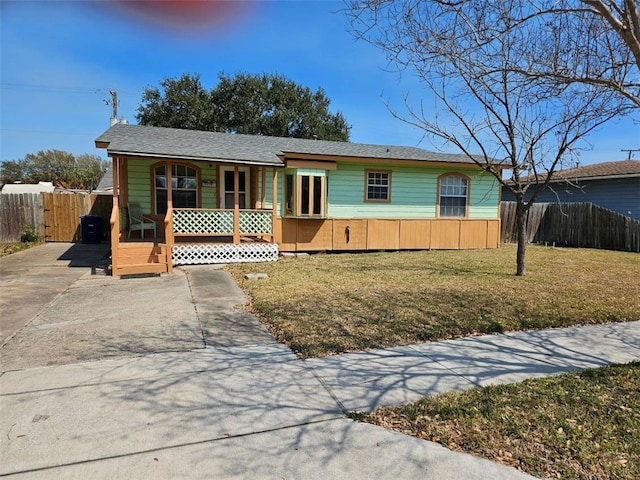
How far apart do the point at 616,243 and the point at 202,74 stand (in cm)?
2719

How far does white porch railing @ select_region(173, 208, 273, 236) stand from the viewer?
411 inches

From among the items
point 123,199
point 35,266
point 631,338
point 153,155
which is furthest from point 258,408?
point 123,199

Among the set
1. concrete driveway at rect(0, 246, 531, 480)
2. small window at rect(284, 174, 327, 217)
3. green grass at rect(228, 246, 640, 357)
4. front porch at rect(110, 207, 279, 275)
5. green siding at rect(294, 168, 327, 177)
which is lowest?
concrete driveway at rect(0, 246, 531, 480)

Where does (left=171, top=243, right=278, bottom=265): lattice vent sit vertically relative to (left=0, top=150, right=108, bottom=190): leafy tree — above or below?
below

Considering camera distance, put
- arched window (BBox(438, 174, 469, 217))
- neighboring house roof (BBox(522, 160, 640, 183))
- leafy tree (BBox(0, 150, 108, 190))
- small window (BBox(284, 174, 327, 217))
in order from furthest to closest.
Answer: leafy tree (BBox(0, 150, 108, 190)), neighboring house roof (BBox(522, 160, 640, 183)), arched window (BBox(438, 174, 469, 217)), small window (BBox(284, 174, 327, 217))

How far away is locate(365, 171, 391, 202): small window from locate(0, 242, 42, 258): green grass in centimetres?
1136

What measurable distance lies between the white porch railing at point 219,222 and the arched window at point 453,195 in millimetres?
6769

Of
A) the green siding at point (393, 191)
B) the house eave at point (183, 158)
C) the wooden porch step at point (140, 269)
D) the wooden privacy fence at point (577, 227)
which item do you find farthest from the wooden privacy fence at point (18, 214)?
the wooden privacy fence at point (577, 227)

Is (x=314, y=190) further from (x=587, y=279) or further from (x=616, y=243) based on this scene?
(x=616, y=243)

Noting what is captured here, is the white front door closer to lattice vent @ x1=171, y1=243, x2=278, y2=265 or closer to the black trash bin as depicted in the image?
lattice vent @ x1=171, y1=243, x2=278, y2=265

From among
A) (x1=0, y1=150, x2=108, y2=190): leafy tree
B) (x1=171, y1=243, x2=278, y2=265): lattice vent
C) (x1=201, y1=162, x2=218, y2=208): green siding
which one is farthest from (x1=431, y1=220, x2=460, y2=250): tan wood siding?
(x1=0, y1=150, x2=108, y2=190): leafy tree

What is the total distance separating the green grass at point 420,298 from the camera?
5023 millimetres

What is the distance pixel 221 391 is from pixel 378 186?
11.3m

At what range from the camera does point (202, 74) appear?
28672 millimetres
